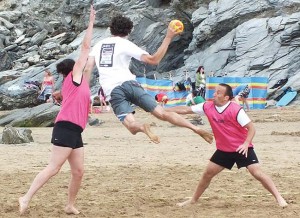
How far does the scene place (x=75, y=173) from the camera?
26.3 feet

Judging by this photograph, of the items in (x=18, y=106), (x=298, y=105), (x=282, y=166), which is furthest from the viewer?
(x=18, y=106)

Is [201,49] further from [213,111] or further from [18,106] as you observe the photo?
[213,111]

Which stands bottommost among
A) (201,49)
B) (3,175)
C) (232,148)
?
(201,49)

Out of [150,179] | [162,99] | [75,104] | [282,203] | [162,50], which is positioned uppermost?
[162,50]

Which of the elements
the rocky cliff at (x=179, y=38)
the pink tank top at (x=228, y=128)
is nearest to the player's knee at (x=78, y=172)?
the pink tank top at (x=228, y=128)

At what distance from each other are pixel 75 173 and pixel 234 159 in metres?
1.82

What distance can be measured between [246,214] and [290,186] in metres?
2.19

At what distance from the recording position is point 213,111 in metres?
8.12

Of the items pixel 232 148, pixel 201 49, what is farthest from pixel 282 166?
pixel 201 49

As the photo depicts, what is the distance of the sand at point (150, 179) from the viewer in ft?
27.1

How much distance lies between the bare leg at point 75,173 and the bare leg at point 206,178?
1272 mm

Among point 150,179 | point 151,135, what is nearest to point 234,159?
point 151,135

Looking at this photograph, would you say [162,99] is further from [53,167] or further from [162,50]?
[53,167]

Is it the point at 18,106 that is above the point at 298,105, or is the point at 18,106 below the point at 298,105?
below
